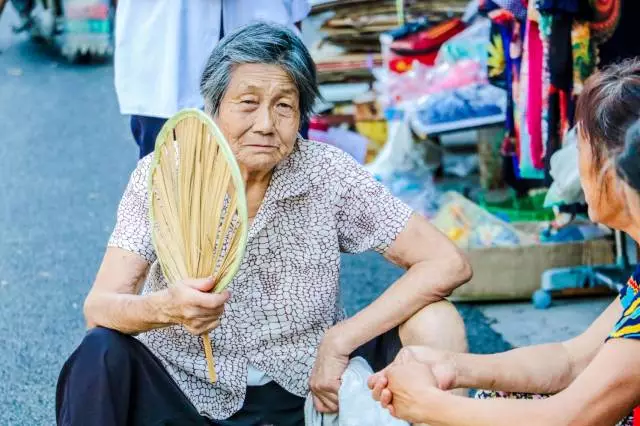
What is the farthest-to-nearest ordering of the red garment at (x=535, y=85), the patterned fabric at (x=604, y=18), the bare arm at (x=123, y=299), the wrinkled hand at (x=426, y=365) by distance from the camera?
the red garment at (x=535, y=85) < the patterned fabric at (x=604, y=18) < the bare arm at (x=123, y=299) < the wrinkled hand at (x=426, y=365)

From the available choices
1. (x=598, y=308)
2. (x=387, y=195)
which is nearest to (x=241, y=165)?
(x=387, y=195)

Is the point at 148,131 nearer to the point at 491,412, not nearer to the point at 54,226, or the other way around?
the point at 491,412

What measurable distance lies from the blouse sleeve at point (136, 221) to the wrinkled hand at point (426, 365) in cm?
64

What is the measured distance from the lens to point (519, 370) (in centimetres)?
235

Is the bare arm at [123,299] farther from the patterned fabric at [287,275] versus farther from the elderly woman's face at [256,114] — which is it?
the elderly woman's face at [256,114]

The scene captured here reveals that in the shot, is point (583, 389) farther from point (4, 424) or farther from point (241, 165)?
point (4, 424)

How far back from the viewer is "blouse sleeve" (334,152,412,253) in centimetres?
273

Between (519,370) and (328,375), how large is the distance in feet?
1.67

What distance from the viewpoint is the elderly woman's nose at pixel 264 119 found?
2.57 metres

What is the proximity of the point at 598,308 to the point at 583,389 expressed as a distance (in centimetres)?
233

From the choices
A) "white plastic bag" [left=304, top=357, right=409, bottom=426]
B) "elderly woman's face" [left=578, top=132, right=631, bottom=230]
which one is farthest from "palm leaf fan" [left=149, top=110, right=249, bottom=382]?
"elderly woman's face" [left=578, top=132, right=631, bottom=230]

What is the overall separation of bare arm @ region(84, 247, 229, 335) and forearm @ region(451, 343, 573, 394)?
0.53 metres

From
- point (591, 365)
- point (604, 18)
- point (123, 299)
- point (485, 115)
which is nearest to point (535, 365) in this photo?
point (591, 365)

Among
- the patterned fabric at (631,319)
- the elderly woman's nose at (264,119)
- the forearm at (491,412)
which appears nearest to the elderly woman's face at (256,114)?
the elderly woman's nose at (264,119)
